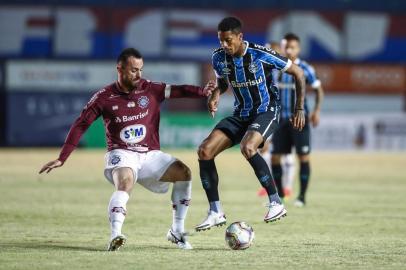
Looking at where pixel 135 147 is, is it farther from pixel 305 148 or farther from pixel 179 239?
pixel 305 148

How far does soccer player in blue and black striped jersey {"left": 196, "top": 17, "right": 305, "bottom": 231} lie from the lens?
8812 millimetres

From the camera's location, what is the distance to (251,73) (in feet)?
29.8

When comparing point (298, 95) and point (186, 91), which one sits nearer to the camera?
point (186, 91)

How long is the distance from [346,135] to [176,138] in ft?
15.9

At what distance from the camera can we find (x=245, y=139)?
893cm

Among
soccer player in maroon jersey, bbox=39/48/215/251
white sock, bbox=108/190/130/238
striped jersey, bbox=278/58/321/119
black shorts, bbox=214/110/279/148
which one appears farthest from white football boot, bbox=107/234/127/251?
striped jersey, bbox=278/58/321/119

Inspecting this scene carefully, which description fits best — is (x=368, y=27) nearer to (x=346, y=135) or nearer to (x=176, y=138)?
(x=346, y=135)

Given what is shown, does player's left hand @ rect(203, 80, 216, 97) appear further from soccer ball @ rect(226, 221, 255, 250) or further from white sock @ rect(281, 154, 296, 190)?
white sock @ rect(281, 154, 296, 190)

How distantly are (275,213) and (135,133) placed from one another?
142 cm

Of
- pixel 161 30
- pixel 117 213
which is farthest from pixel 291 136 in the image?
pixel 161 30

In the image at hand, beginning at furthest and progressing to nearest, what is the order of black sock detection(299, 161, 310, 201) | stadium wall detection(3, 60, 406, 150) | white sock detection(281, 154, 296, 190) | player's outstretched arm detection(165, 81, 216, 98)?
1. stadium wall detection(3, 60, 406, 150)
2. white sock detection(281, 154, 296, 190)
3. black sock detection(299, 161, 310, 201)
4. player's outstretched arm detection(165, 81, 216, 98)

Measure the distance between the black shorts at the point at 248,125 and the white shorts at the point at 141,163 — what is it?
0.84 metres

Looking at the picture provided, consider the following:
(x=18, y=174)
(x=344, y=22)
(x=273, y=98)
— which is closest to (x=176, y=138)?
(x=344, y=22)

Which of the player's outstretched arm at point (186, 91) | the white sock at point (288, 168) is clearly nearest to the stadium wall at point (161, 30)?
the white sock at point (288, 168)
